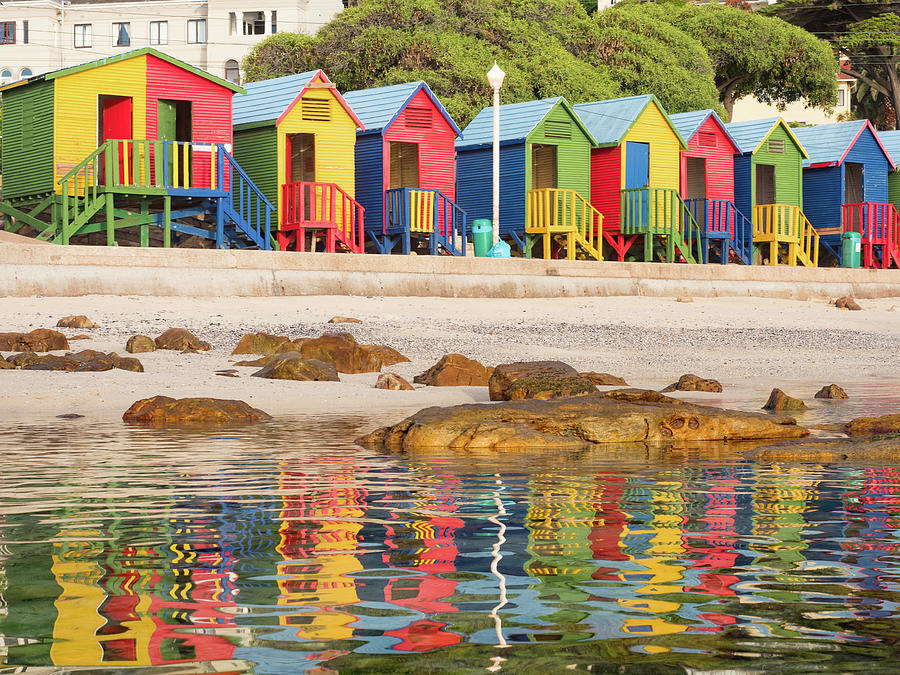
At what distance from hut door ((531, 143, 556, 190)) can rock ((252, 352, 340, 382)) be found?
57.7 feet

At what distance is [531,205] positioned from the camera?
91.0 feet

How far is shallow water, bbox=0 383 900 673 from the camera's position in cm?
295

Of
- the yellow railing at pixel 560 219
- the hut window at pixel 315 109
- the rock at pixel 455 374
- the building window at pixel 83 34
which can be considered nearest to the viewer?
the rock at pixel 455 374

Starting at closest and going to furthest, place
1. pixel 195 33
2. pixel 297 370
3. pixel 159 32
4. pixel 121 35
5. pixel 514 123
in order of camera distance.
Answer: pixel 297 370, pixel 514 123, pixel 121 35, pixel 195 33, pixel 159 32

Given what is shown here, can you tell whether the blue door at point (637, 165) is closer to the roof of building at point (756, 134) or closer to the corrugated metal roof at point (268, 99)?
the roof of building at point (756, 134)

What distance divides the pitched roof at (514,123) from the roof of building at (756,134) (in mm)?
5366

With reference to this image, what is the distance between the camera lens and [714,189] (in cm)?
3097

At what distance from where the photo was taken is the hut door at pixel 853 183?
35.2 meters

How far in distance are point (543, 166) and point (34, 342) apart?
713 inches

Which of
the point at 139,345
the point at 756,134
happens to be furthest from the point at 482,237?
the point at 139,345

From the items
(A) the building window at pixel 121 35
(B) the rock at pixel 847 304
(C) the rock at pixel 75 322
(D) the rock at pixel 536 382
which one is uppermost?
(A) the building window at pixel 121 35

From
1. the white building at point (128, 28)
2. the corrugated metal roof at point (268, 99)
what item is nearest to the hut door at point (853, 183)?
the corrugated metal roof at point (268, 99)

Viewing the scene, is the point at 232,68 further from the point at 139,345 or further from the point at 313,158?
the point at 139,345

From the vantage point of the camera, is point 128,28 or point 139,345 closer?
point 139,345
